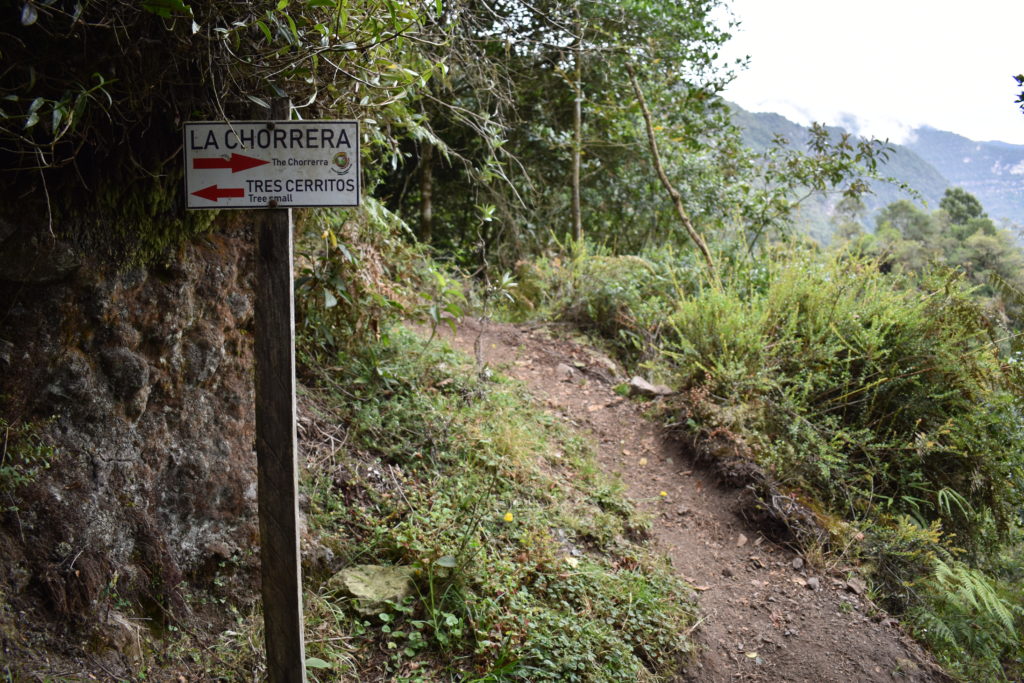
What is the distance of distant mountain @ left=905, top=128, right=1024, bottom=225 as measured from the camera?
10273 millimetres

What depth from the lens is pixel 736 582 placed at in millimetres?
4477

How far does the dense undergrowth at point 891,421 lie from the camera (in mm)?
4707

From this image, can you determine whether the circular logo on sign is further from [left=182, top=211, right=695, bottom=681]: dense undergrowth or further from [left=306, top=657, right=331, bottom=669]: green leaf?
[left=306, top=657, right=331, bottom=669]: green leaf

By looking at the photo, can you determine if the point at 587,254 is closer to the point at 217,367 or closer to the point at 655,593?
the point at 655,593

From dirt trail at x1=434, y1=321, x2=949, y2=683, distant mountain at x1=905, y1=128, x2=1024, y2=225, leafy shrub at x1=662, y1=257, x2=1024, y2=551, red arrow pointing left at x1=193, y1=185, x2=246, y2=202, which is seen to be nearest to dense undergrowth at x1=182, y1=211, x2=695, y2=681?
dirt trail at x1=434, y1=321, x2=949, y2=683

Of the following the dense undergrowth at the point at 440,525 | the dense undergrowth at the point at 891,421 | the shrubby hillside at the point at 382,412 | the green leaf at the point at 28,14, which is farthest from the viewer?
the dense undergrowth at the point at 891,421

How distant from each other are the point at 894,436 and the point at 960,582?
3.93 ft

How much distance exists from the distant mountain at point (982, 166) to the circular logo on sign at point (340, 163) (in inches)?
352

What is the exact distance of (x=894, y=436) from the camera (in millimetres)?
5543

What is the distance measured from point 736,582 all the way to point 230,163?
399cm

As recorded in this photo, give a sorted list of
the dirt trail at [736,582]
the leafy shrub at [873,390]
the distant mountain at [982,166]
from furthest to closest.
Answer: the distant mountain at [982,166] < the leafy shrub at [873,390] < the dirt trail at [736,582]

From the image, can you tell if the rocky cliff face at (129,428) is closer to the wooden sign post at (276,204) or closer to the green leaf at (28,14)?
the wooden sign post at (276,204)

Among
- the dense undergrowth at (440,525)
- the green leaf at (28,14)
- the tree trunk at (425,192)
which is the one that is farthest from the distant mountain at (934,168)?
the green leaf at (28,14)

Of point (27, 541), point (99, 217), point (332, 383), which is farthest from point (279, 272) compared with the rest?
point (332, 383)
